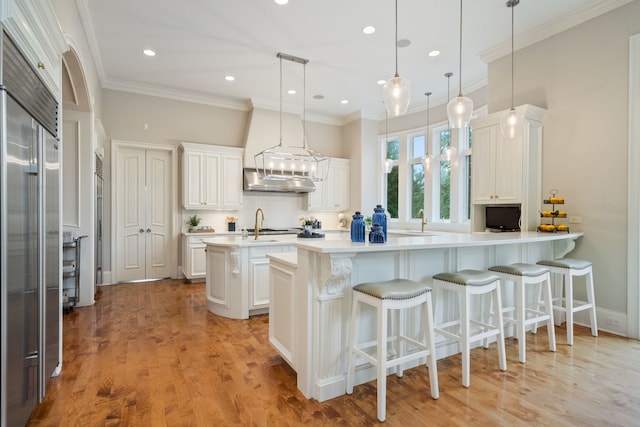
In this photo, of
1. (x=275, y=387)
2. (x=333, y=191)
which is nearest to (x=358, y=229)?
(x=275, y=387)

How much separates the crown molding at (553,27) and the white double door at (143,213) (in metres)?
5.43

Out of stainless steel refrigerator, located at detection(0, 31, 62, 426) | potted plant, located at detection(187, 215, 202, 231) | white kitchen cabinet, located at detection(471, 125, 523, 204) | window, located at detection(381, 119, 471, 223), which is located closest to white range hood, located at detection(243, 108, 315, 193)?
potted plant, located at detection(187, 215, 202, 231)

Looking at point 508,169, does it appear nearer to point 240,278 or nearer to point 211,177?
point 240,278

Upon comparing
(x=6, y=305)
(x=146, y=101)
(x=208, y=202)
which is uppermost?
(x=146, y=101)

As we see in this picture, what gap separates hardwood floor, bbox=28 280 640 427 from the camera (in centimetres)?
198

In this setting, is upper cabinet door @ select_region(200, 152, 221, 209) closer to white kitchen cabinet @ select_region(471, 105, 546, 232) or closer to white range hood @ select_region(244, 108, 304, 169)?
white range hood @ select_region(244, 108, 304, 169)

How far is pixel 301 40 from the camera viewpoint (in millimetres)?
4242

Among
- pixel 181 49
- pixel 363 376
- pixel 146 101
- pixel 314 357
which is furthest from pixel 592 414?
pixel 146 101

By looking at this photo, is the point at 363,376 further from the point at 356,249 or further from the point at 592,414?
the point at 592,414

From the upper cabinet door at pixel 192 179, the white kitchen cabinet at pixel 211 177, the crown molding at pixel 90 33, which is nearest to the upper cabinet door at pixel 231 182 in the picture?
the white kitchen cabinet at pixel 211 177

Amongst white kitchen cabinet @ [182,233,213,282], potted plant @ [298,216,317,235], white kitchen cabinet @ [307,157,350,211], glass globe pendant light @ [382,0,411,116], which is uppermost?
glass globe pendant light @ [382,0,411,116]

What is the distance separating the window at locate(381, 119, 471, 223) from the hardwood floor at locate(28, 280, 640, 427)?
10.3ft

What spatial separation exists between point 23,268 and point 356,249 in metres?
1.79

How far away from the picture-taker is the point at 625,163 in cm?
328
